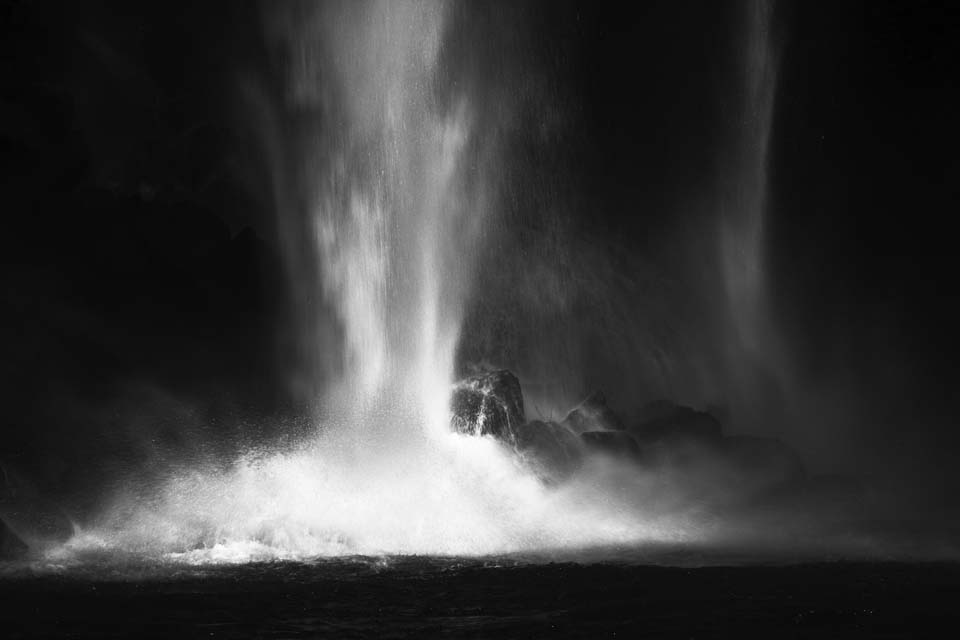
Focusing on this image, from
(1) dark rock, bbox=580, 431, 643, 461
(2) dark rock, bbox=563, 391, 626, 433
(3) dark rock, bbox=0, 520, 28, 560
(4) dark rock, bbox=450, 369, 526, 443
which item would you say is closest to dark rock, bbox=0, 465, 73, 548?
(3) dark rock, bbox=0, 520, 28, 560

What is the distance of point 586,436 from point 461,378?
25.3 feet

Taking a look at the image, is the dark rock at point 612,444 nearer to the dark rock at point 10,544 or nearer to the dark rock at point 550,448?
the dark rock at point 550,448

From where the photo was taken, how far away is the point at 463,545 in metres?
37.1

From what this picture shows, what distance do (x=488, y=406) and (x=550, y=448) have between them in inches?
160


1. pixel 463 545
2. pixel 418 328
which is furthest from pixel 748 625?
pixel 418 328

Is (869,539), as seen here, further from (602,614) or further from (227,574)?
(227,574)

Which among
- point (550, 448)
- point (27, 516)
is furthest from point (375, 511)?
point (27, 516)

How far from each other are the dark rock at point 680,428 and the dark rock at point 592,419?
1713 millimetres

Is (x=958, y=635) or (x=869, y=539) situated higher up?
(x=869, y=539)

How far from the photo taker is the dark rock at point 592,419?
190 ft

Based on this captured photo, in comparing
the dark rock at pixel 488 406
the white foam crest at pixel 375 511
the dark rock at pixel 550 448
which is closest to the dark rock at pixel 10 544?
the white foam crest at pixel 375 511

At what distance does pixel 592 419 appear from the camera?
5838cm

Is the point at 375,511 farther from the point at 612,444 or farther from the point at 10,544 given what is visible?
the point at 612,444

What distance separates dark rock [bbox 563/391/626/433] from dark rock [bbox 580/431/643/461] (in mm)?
3395
